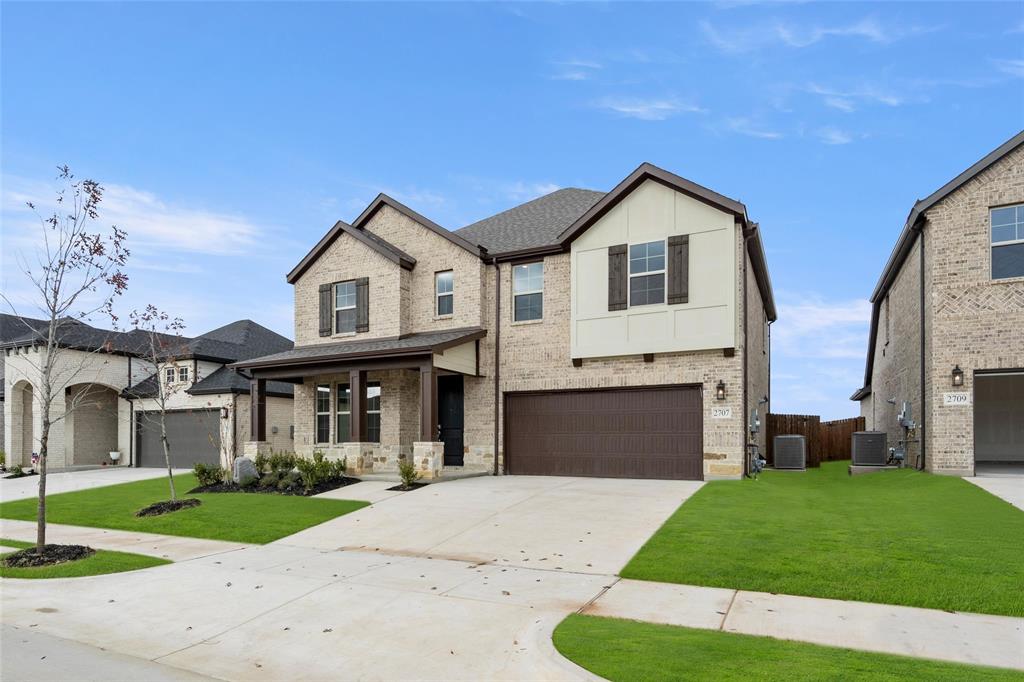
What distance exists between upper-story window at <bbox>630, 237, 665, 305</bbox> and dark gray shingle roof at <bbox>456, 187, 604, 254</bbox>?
8.19 feet

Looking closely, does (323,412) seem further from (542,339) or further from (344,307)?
(542,339)

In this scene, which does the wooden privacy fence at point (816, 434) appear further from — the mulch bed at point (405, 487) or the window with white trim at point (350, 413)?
the window with white trim at point (350, 413)

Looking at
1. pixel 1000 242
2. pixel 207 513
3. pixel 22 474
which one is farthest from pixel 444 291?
pixel 22 474

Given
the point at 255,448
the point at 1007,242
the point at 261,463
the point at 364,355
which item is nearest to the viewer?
the point at 1007,242

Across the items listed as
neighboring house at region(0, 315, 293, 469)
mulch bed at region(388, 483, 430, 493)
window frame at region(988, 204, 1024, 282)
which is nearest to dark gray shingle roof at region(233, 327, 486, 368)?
mulch bed at region(388, 483, 430, 493)

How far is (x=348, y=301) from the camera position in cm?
2042

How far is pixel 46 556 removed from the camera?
985 cm

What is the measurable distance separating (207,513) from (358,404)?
209 inches

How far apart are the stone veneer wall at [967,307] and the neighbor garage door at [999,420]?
8.17 metres

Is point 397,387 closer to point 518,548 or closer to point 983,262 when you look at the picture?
point 518,548

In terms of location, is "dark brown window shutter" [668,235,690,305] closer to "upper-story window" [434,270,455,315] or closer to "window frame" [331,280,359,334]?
"upper-story window" [434,270,455,315]

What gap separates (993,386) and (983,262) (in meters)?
9.31

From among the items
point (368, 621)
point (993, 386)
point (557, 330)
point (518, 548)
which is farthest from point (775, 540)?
point (993, 386)

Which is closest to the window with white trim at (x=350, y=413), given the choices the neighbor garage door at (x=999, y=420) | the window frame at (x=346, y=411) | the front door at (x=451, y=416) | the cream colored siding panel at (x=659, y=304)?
the window frame at (x=346, y=411)
